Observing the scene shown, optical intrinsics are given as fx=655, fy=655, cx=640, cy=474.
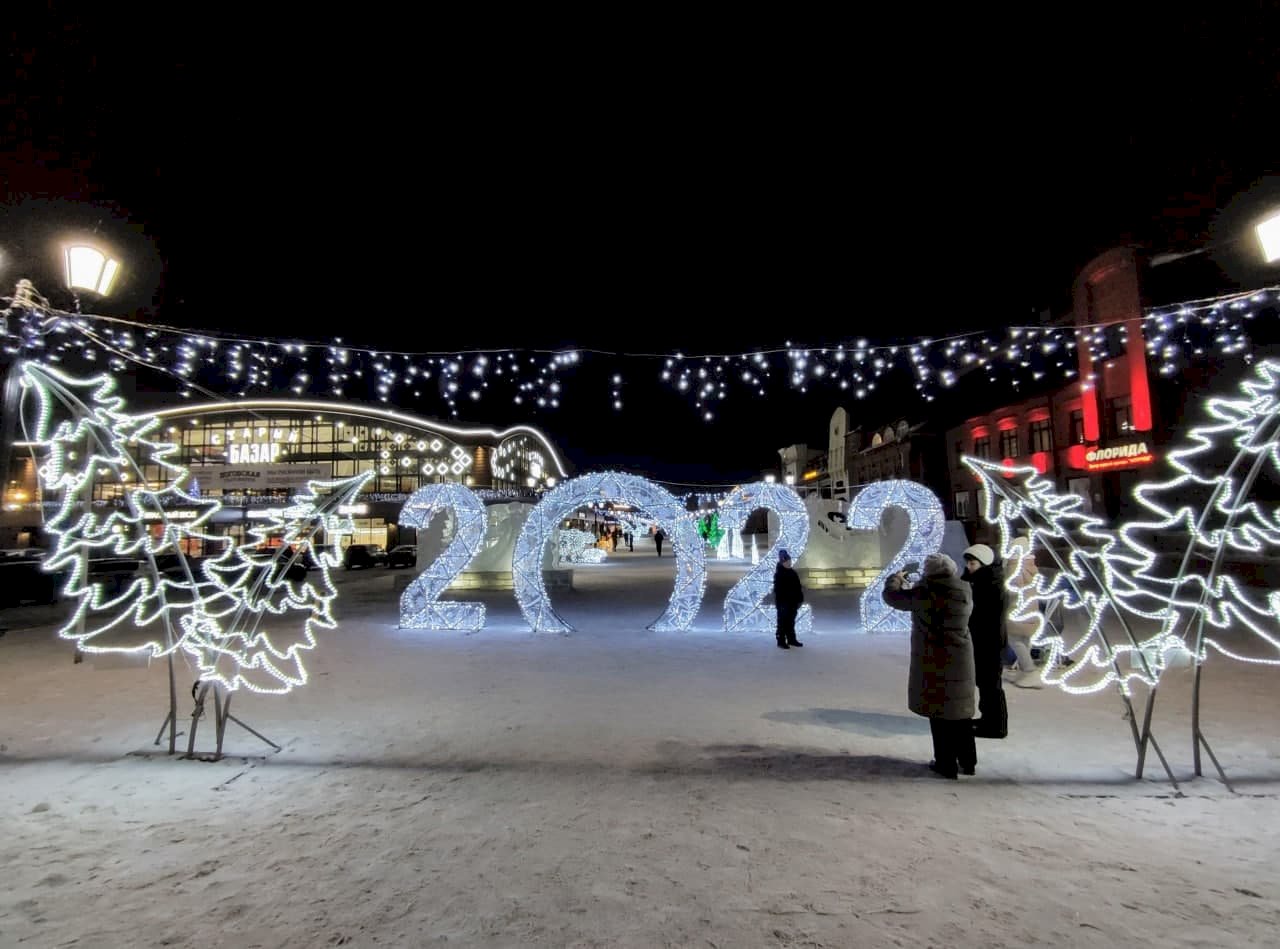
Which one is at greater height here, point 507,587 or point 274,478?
point 274,478

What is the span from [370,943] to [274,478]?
24.1 metres

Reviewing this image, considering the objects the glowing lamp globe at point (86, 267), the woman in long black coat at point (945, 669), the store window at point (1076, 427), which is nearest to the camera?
the woman in long black coat at point (945, 669)

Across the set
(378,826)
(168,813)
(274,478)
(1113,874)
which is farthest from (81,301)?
(274,478)

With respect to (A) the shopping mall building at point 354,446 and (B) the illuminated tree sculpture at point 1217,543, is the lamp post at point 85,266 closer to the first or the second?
(B) the illuminated tree sculpture at point 1217,543

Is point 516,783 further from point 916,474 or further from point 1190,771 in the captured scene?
point 916,474

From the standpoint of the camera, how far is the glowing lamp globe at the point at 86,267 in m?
5.98

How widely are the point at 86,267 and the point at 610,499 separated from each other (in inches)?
294

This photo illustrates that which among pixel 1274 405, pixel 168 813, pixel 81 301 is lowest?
pixel 168 813

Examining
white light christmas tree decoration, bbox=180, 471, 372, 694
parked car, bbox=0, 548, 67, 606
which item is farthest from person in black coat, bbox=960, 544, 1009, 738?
parked car, bbox=0, 548, 67, 606

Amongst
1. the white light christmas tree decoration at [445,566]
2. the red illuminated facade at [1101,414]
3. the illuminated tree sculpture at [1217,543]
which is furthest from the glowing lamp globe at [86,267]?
the red illuminated facade at [1101,414]

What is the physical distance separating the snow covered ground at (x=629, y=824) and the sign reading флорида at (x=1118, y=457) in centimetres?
1885

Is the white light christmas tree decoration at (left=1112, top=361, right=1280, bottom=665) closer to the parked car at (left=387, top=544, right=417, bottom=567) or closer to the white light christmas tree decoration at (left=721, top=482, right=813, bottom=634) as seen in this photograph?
the white light christmas tree decoration at (left=721, top=482, right=813, bottom=634)

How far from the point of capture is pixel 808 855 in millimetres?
3623

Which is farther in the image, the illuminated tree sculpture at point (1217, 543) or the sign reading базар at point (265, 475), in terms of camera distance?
the sign reading базар at point (265, 475)
